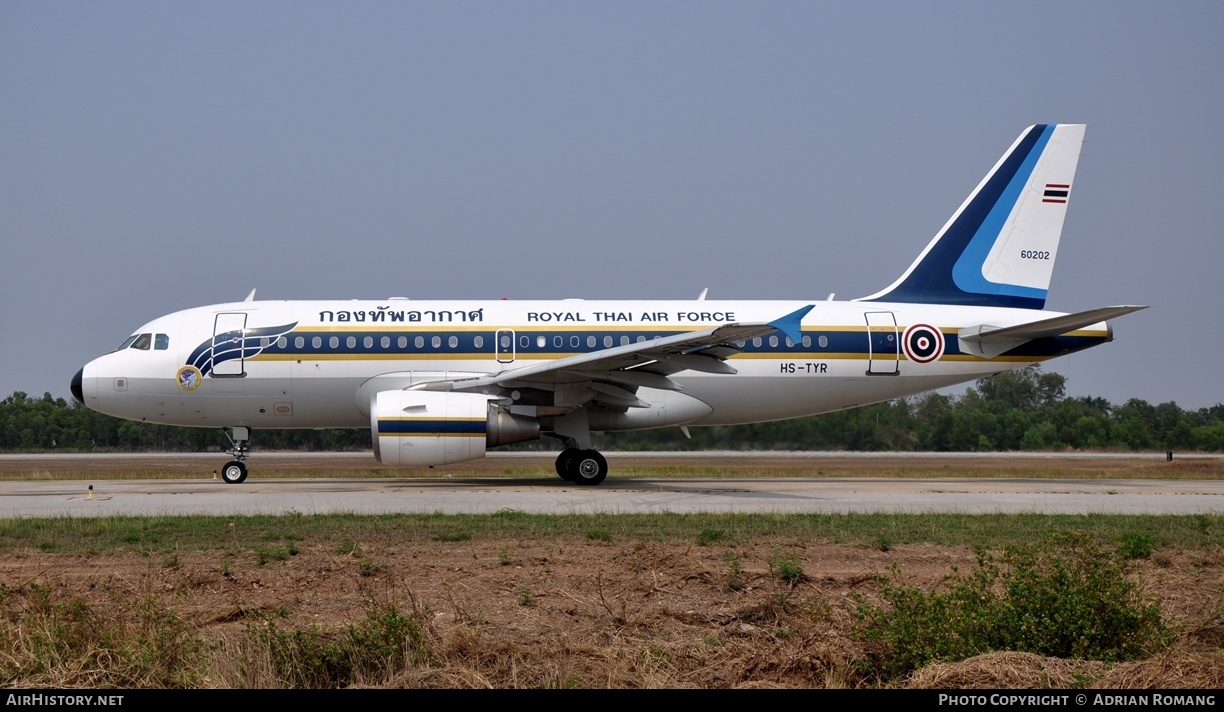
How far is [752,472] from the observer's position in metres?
27.5

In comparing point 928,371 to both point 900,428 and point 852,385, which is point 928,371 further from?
point 900,428

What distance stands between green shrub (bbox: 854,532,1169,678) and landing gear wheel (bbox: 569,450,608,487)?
43.2 ft

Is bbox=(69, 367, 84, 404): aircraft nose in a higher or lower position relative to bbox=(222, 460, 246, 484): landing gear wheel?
higher

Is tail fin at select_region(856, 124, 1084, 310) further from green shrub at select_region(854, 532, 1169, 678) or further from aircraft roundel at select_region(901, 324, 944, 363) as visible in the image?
green shrub at select_region(854, 532, 1169, 678)

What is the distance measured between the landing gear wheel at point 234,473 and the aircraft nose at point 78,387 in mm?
3189

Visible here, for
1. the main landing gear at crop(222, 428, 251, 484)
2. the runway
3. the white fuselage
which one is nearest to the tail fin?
the white fuselage

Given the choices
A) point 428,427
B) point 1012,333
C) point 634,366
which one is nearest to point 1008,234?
point 1012,333

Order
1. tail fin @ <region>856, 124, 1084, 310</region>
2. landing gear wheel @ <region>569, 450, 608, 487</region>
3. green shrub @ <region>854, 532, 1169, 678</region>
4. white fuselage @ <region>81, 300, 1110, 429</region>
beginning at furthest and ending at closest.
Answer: tail fin @ <region>856, 124, 1084, 310</region>
white fuselage @ <region>81, 300, 1110, 429</region>
landing gear wheel @ <region>569, 450, 608, 487</region>
green shrub @ <region>854, 532, 1169, 678</region>

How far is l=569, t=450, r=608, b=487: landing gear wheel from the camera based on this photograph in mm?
20688

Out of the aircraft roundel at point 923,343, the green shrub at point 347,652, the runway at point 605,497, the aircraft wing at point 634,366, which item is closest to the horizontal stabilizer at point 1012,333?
the aircraft roundel at point 923,343

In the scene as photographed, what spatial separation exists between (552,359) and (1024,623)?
14.8 metres

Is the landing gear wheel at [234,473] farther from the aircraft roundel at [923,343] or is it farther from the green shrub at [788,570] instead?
the green shrub at [788,570]

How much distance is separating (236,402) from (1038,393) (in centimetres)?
6073
